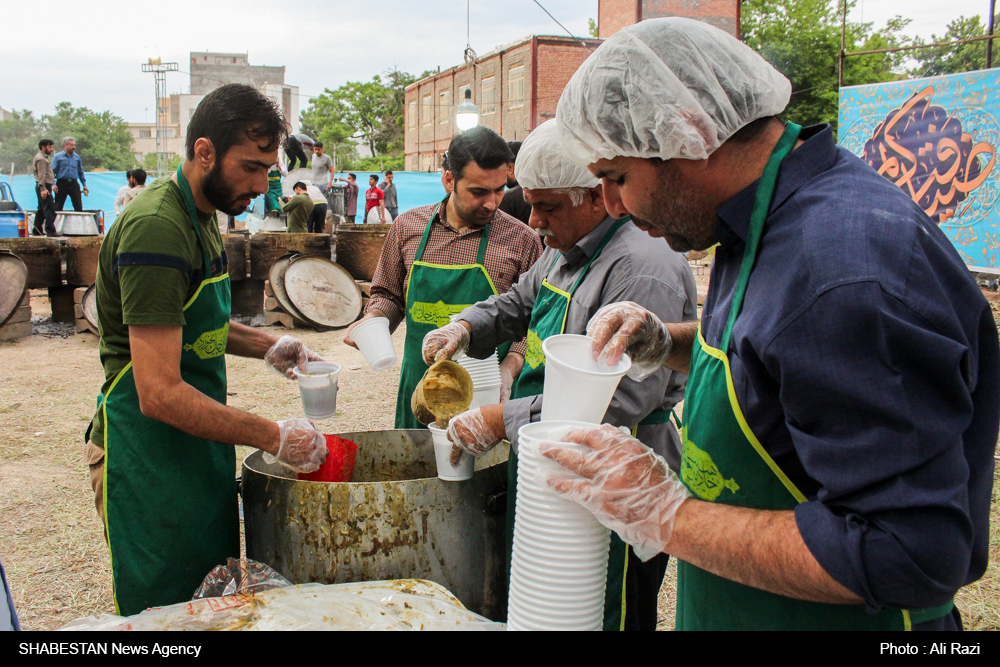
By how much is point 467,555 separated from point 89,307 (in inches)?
340

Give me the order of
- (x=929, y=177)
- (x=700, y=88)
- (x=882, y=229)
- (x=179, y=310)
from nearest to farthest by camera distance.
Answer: (x=882, y=229)
(x=700, y=88)
(x=179, y=310)
(x=929, y=177)

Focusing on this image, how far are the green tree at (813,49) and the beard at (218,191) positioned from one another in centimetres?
2674

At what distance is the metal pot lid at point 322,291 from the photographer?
29.9 ft

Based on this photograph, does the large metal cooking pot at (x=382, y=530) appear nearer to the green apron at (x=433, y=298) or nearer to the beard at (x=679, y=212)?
the beard at (x=679, y=212)

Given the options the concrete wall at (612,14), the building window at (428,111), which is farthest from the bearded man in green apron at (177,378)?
the building window at (428,111)

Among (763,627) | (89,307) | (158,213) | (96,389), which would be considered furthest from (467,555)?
(89,307)

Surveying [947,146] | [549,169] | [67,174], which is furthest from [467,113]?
[549,169]

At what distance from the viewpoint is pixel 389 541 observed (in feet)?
6.24

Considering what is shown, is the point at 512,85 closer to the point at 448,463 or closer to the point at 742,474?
the point at 448,463

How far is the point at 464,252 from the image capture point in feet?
11.0

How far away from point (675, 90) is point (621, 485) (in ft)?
2.38

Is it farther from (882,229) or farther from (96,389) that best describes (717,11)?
(882,229)

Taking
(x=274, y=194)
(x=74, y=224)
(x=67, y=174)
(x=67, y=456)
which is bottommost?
(x=67, y=456)

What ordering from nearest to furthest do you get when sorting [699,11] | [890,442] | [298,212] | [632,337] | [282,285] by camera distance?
1. [890,442]
2. [632,337]
3. [282,285]
4. [298,212]
5. [699,11]
